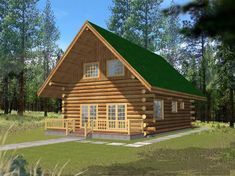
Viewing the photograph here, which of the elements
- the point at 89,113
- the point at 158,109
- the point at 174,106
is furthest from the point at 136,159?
the point at 174,106

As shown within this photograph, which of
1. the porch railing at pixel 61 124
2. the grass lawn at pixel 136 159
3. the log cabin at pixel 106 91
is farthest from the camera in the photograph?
the porch railing at pixel 61 124

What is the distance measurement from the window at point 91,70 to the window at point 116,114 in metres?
2.70

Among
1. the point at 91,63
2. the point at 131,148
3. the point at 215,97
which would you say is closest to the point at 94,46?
the point at 91,63

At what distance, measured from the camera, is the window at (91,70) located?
2323 centimetres

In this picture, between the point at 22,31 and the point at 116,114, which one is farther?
the point at 22,31

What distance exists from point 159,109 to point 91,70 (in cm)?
572

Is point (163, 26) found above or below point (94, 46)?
above

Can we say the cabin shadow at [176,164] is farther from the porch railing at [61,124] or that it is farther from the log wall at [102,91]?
the porch railing at [61,124]

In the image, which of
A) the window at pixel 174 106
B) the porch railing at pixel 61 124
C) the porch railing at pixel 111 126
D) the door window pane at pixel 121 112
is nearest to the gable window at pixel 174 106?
the window at pixel 174 106

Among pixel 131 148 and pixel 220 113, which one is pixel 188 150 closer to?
pixel 131 148

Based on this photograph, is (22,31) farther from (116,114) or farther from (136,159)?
(136,159)

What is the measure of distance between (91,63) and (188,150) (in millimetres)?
11033

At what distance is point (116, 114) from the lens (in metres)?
21.8

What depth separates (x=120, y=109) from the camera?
21.8m
